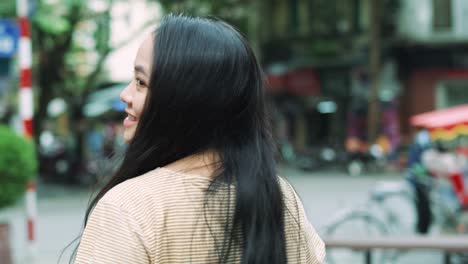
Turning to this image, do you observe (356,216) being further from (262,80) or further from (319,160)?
(319,160)

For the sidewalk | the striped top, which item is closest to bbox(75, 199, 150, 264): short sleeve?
the striped top

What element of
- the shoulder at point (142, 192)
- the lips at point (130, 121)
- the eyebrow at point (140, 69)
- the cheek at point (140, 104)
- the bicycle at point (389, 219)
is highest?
the eyebrow at point (140, 69)

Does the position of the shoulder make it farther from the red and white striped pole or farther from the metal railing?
the red and white striped pole

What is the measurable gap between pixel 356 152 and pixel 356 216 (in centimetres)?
1598

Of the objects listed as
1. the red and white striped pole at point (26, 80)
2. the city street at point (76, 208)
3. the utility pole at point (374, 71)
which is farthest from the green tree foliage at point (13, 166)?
the utility pole at point (374, 71)

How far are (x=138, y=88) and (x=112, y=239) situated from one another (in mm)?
311

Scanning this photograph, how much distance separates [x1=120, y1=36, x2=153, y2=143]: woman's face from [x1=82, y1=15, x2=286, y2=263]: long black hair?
0.02 metres

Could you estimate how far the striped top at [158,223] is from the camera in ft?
4.47

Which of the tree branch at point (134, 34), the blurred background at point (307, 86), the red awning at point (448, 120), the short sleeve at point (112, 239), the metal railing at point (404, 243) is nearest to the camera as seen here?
the short sleeve at point (112, 239)

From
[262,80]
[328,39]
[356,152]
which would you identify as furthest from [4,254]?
[328,39]

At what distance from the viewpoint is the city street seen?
30.1ft

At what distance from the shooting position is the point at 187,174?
1479 mm

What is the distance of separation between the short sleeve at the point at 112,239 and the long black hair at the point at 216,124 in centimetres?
16

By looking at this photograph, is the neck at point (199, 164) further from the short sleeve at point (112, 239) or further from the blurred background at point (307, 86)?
the blurred background at point (307, 86)
